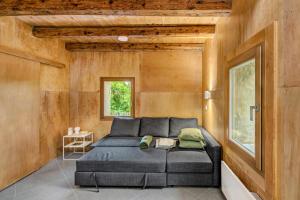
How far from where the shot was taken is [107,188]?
3.24m

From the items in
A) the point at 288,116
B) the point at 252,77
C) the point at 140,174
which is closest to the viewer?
the point at 288,116

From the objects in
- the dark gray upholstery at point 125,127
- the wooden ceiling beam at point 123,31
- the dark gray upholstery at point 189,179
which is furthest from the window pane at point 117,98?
the dark gray upholstery at point 189,179

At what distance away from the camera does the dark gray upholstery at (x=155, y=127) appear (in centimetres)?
467

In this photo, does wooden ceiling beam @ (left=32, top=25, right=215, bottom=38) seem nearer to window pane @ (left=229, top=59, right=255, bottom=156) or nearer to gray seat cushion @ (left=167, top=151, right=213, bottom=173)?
window pane @ (left=229, top=59, right=255, bottom=156)

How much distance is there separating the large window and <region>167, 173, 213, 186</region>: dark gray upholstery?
2.71 ft

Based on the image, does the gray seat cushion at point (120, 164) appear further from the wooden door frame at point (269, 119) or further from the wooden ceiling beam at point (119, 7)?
the wooden ceiling beam at point (119, 7)

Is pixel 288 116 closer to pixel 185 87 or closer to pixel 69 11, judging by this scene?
pixel 69 11

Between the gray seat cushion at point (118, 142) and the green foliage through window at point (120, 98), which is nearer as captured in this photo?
the gray seat cushion at point (118, 142)

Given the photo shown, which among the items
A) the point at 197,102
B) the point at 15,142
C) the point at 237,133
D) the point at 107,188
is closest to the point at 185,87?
the point at 197,102

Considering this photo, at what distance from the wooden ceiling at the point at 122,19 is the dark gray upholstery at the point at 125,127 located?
1795 millimetres

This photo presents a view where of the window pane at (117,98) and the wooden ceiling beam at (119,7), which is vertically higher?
the wooden ceiling beam at (119,7)

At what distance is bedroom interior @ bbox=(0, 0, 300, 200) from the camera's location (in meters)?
1.65

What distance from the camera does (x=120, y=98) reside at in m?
5.49

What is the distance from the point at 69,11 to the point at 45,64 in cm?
208
